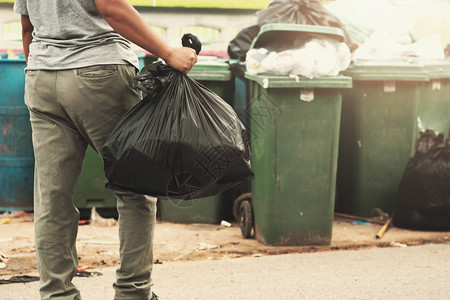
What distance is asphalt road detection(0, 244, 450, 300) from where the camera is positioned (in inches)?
143

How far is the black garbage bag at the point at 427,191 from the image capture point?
509cm

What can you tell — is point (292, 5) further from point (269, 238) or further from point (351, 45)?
point (269, 238)

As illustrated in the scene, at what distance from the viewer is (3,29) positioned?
7867mm

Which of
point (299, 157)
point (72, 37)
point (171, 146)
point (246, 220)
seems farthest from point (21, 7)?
point (246, 220)

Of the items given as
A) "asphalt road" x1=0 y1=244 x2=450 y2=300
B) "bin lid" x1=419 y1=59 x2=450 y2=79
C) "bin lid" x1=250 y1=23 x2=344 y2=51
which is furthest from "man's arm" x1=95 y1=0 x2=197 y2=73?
"bin lid" x1=419 y1=59 x2=450 y2=79

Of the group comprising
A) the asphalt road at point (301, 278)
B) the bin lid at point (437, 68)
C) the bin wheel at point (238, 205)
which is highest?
the bin lid at point (437, 68)

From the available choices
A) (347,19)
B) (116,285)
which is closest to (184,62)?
Answer: (116,285)

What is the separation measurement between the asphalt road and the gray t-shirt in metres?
1.43

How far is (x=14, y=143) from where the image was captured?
17.7 feet

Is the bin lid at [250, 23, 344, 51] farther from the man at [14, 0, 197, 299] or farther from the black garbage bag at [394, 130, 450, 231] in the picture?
the man at [14, 0, 197, 299]

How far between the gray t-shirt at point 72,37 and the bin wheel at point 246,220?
2.39 m

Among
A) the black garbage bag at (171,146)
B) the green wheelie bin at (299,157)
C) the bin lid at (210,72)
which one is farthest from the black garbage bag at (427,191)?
the black garbage bag at (171,146)

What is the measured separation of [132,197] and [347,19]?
14.5ft

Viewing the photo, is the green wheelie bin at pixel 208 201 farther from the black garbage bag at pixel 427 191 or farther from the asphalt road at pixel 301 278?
the black garbage bag at pixel 427 191
